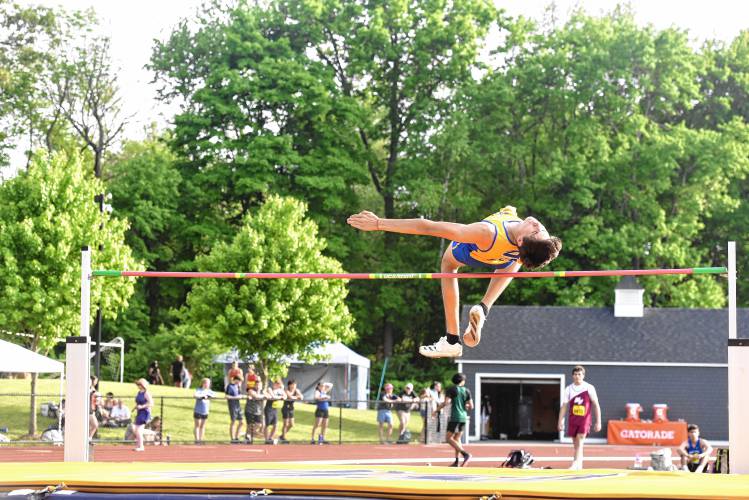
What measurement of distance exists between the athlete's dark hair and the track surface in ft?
36.4

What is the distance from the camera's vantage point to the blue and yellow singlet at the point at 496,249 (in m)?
7.79

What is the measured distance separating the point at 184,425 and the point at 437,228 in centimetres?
1863

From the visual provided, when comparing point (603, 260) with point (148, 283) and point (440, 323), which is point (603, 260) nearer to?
point (440, 323)

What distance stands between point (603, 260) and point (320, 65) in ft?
40.0

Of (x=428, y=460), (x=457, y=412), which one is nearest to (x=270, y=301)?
(x=428, y=460)

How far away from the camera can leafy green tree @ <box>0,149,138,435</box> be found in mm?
24062

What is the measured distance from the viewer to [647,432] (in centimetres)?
2673

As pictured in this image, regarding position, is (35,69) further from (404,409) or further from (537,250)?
(537,250)

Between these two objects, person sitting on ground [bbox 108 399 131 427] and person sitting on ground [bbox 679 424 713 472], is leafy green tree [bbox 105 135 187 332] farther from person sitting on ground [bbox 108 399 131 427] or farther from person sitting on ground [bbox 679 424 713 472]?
person sitting on ground [bbox 679 424 713 472]

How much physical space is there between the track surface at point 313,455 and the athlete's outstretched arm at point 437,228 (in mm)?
10981

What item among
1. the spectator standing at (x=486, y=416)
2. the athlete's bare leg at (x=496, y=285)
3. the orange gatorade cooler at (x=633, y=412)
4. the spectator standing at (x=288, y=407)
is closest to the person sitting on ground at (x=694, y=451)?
the athlete's bare leg at (x=496, y=285)

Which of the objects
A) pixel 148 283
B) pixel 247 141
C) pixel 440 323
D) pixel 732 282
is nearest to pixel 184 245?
pixel 148 283

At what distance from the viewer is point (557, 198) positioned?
38094mm

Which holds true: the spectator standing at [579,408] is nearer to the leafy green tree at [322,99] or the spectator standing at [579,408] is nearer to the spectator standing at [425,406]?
the spectator standing at [425,406]
